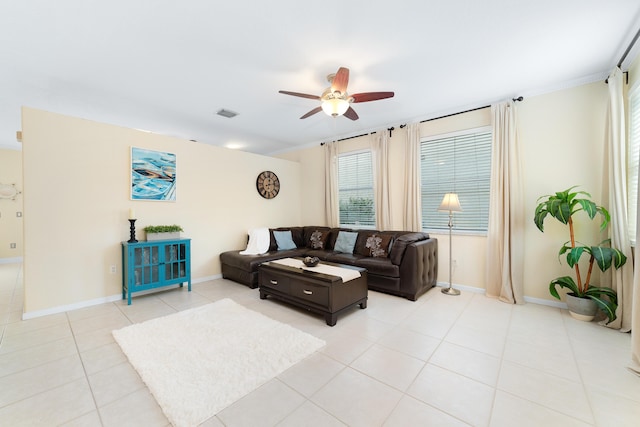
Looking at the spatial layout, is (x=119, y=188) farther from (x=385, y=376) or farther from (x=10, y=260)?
(x=10, y=260)

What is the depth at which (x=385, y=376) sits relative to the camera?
6.09 feet

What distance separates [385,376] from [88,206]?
4022mm

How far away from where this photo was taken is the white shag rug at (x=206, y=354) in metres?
1.63

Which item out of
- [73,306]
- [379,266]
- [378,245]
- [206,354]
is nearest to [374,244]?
[378,245]

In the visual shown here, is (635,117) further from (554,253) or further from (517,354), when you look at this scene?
(517,354)

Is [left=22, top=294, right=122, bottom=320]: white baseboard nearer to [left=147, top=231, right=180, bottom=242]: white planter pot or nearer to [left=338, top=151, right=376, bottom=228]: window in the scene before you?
[left=147, top=231, right=180, bottom=242]: white planter pot

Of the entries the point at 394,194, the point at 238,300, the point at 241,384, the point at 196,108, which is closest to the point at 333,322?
the point at 241,384

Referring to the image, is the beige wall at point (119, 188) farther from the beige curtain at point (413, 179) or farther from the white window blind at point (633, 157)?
the white window blind at point (633, 157)

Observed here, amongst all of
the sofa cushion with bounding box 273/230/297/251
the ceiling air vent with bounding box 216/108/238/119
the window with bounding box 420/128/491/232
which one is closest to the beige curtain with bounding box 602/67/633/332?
the window with bounding box 420/128/491/232

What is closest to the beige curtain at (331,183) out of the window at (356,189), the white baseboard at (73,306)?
the window at (356,189)

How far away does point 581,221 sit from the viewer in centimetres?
306

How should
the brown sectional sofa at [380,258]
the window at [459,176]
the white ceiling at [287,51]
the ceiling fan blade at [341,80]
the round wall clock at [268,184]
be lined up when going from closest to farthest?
the white ceiling at [287,51] < the ceiling fan blade at [341,80] < the brown sectional sofa at [380,258] < the window at [459,176] < the round wall clock at [268,184]

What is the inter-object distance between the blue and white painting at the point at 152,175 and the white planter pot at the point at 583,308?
553 centimetres

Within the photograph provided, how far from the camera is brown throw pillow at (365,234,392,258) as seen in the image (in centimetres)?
399
